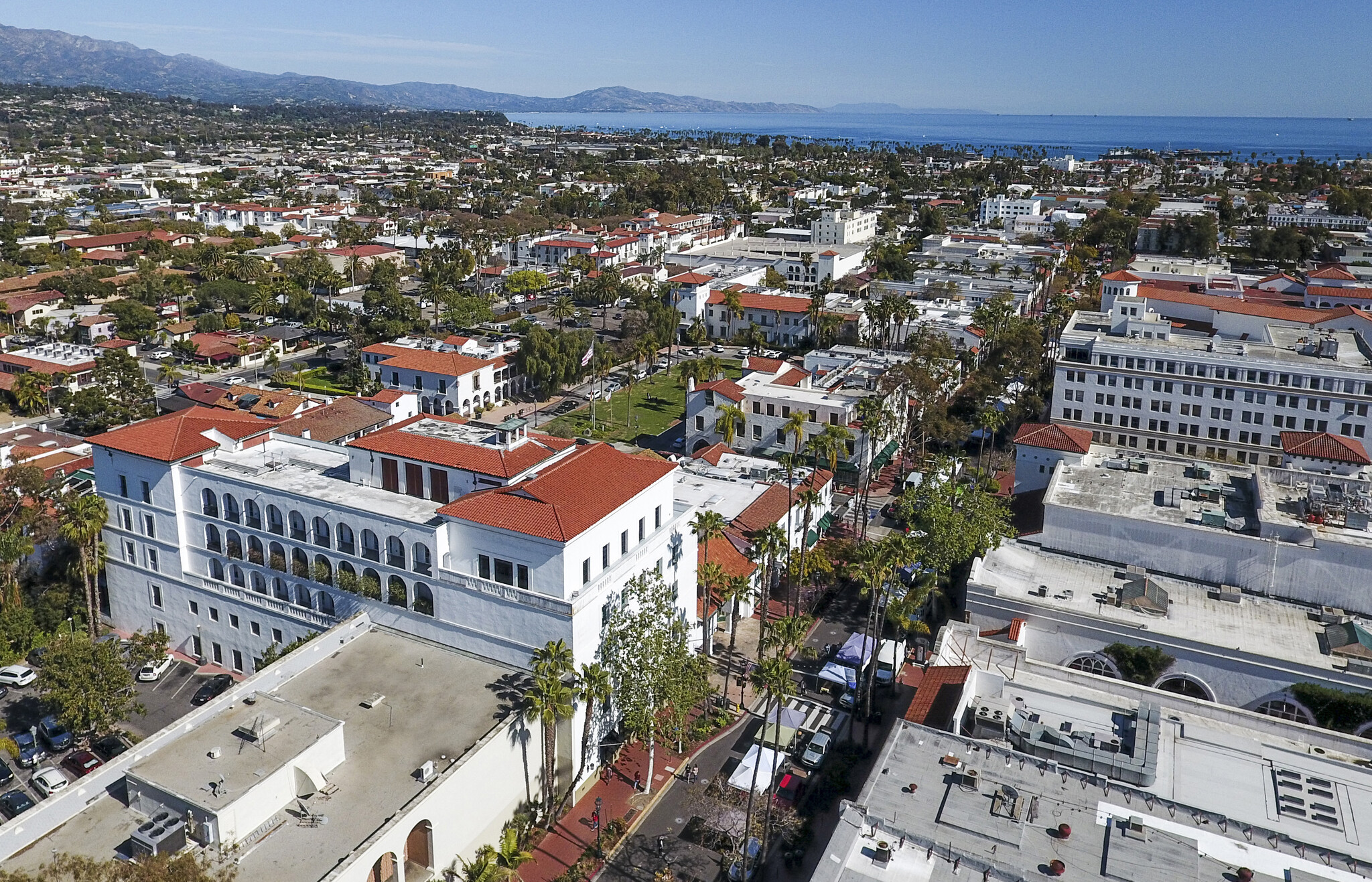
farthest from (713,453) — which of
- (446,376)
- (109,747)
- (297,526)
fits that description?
(109,747)

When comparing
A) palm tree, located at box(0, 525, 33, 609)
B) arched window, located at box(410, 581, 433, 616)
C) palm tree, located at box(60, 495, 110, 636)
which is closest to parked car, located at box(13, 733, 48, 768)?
palm tree, located at box(60, 495, 110, 636)

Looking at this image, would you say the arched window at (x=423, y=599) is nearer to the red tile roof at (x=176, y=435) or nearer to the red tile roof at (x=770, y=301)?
the red tile roof at (x=176, y=435)

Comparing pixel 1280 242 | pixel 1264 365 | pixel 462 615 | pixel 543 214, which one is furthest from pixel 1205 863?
pixel 543 214

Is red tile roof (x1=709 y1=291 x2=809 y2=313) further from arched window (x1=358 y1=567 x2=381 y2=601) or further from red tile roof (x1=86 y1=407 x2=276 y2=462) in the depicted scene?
arched window (x1=358 y1=567 x2=381 y2=601)

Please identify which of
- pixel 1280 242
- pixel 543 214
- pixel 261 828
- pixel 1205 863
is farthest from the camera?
pixel 543 214

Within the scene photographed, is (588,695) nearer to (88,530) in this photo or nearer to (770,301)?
(88,530)

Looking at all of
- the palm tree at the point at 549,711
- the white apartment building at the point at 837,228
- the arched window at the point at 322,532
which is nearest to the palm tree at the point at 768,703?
the palm tree at the point at 549,711

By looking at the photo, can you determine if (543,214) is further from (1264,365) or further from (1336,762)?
(1336,762)
